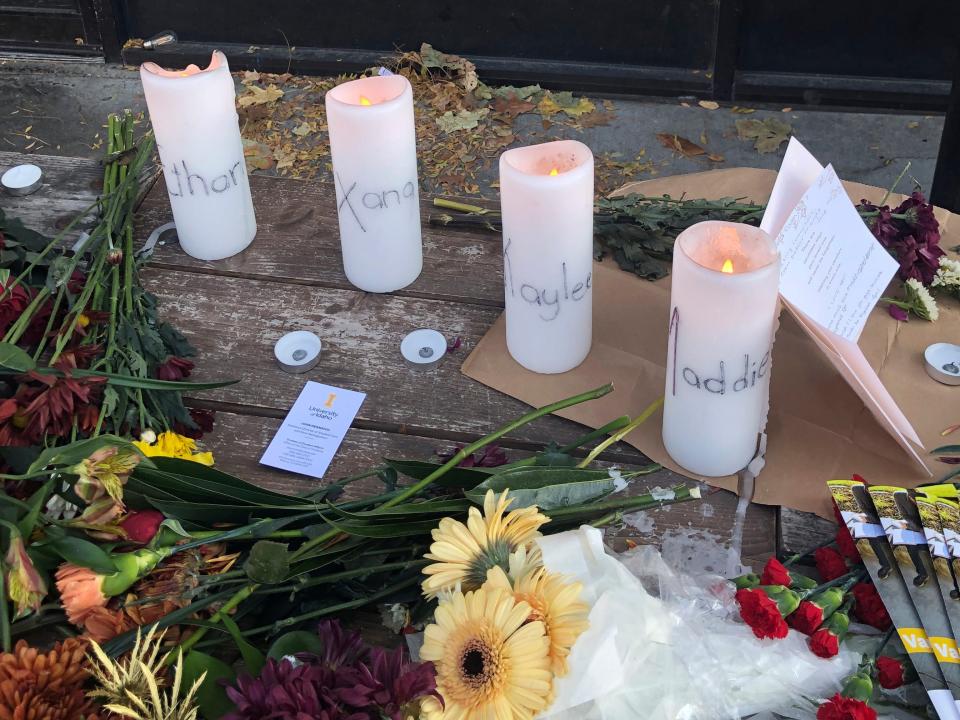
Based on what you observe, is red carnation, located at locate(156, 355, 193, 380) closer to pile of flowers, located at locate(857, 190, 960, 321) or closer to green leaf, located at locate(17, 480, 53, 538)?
green leaf, located at locate(17, 480, 53, 538)

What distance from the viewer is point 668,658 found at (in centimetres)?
60

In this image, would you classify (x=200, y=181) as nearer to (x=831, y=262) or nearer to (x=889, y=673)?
(x=831, y=262)

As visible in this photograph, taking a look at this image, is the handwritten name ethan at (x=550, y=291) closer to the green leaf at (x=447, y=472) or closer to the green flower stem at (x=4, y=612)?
the green leaf at (x=447, y=472)

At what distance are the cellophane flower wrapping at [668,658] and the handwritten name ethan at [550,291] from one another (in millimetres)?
317

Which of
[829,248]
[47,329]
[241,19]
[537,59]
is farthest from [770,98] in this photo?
[47,329]

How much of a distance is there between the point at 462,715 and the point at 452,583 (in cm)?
8

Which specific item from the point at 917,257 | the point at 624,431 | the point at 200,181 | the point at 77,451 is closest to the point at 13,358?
the point at 77,451

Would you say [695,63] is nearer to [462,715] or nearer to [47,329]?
[47,329]

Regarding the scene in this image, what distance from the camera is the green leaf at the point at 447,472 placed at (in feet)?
2.33

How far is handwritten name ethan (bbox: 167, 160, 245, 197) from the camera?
1025mm

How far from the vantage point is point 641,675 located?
1.92ft

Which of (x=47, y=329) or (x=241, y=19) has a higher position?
(x=47, y=329)

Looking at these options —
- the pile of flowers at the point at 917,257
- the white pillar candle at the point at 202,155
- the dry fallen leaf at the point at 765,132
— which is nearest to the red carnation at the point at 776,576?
the pile of flowers at the point at 917,257

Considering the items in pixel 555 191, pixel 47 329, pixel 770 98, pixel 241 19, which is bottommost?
pixel 770 98
